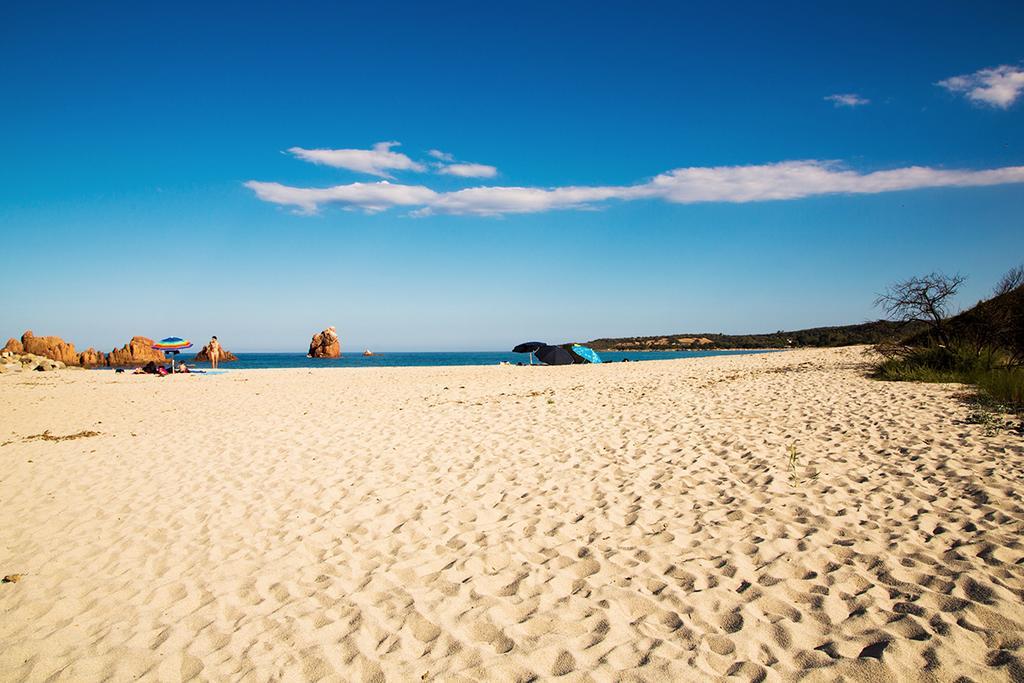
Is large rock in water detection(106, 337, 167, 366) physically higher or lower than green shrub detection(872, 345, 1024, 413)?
higher

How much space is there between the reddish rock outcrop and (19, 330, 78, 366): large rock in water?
5.94 ft

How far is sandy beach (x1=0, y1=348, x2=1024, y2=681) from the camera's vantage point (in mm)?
3012

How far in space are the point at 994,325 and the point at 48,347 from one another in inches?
2590

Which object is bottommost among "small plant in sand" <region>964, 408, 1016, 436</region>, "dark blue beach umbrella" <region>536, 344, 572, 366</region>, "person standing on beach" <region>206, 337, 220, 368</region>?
"small plant in sand" <region>964, 408, 1016, 436</region>

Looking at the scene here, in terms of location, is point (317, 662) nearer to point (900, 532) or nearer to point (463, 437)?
point (900, 532)

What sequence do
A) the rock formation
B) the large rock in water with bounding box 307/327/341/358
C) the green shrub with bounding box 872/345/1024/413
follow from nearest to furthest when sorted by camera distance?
the green shrub with bounding box 872/345/1024/413
the rock formation
the large rock in water with bounding box 307/327/341/358

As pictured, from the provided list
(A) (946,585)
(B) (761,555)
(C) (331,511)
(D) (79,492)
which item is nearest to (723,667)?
(B) (761,555)

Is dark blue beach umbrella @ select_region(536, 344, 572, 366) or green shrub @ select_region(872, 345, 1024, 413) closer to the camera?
green shrub @ select_region(872, 345, 1024, 413)

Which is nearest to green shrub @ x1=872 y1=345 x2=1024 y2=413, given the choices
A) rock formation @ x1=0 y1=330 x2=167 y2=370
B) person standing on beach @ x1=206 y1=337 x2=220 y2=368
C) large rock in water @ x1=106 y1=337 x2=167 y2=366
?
person standing on beach @ x1=206 y1=337 x2=220 y2=368

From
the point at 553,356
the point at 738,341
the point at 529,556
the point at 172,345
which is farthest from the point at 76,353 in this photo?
the point at 738,341

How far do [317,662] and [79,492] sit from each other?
5174 mm

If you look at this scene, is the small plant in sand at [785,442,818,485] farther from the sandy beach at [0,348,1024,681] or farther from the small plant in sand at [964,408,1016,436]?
the small plant in sand at [964,408,1016,436]

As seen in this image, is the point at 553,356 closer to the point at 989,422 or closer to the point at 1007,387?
the point at 1007,387

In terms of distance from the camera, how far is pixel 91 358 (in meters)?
52.9
